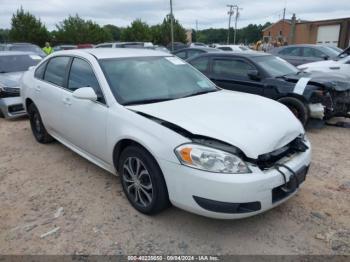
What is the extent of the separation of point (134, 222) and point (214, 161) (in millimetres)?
1081

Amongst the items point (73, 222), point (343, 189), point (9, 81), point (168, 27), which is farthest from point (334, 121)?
point (168, 27)

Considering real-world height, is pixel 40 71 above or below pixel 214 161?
above

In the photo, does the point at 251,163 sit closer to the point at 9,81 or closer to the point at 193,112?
the point at 193,112

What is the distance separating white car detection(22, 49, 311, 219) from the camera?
97.6 inches

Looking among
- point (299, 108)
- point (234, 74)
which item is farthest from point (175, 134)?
point (234, 74)

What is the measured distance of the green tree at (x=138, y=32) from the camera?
36.5 meters

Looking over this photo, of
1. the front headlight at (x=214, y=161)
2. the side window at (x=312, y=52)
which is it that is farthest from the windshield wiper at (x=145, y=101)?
the side window at (x=312, y=52)

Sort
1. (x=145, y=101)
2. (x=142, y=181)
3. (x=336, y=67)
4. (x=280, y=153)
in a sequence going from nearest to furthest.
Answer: (x=280, y=153), (x=142, y=181), (x=145, y=101), (x=336, y=67)

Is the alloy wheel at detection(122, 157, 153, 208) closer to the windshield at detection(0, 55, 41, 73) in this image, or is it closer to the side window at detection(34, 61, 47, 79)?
the side window at detection(34, 61, 47, 79)

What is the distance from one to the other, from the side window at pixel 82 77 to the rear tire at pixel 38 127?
1.34 m

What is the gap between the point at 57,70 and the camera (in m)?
4.36

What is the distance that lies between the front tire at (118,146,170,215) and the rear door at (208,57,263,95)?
3.74 metres

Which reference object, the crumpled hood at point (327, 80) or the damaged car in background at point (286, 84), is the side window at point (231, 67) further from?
the crumpled hood at point (327, 80)

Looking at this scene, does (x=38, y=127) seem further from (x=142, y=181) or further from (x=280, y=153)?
(x=280, y=153)
